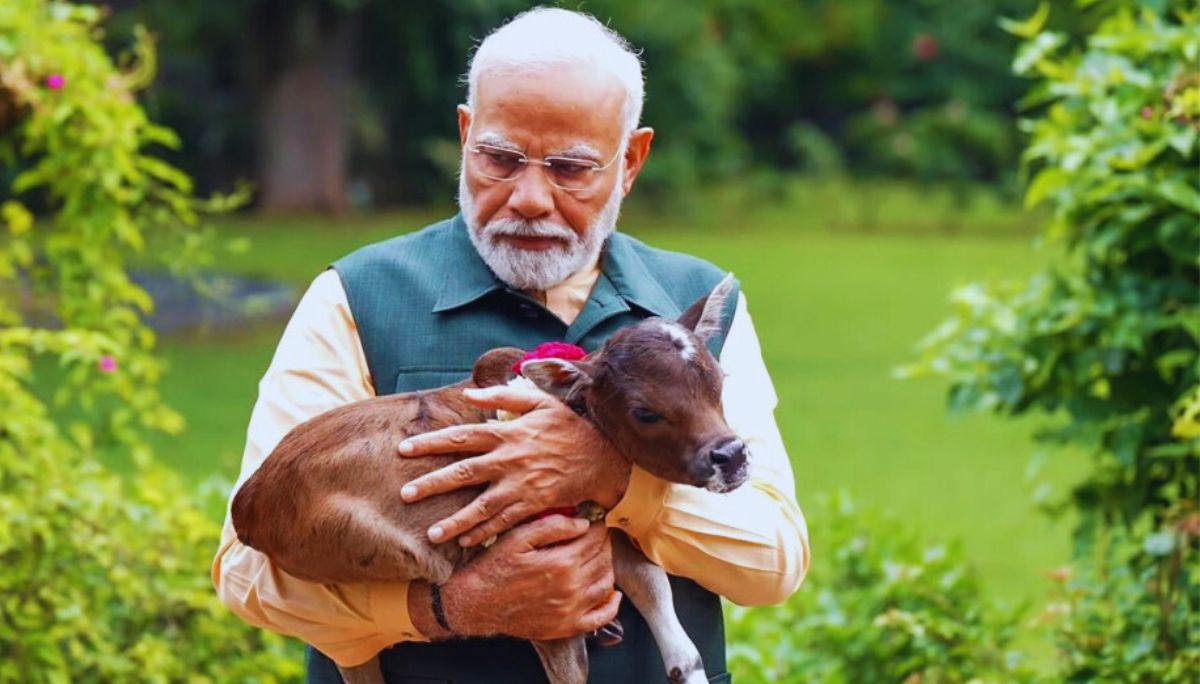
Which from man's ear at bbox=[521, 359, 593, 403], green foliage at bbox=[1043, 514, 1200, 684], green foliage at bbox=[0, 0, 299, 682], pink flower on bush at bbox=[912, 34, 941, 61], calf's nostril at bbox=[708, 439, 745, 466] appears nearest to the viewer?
calf's nostril at bbox=[708, 439, 745, 466]

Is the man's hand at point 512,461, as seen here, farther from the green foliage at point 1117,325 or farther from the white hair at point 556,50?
the green foliage at point 1117,325

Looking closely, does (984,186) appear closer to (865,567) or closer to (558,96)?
(865,567)

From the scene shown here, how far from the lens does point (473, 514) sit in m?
2.95

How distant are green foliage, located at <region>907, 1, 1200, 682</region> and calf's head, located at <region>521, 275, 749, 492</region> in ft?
8.04

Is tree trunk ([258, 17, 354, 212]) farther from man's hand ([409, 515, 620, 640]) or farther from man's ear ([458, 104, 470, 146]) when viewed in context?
man's hand ([409, 515, 620, 640])

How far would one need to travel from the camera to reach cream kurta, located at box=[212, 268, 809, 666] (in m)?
3.09

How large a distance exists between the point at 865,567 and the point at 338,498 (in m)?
3.16

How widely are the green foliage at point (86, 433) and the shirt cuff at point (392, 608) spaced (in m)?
2.15

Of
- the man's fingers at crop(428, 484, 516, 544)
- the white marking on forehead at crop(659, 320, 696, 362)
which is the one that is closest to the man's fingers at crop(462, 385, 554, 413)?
the man's fingers at crop(428, 484, 516, 544)

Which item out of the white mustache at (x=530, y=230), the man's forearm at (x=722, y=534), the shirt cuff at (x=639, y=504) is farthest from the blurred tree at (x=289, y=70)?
the shirt cuff at (x=639, y=504)

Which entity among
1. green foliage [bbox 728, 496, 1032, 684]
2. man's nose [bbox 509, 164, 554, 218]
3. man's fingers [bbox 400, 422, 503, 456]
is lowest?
green foliage [bbox 728, 496, 1032, 684]

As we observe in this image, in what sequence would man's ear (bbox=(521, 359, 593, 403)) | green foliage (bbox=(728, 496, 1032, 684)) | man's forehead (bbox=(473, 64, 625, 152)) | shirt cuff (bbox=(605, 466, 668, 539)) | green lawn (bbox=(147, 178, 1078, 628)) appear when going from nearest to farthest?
man's ear (bbox=(521, 359, 593, 403)) → shirt cuff (bbox=(605, 466, 668, 539)) → man's forehead (bbox=(473, 64, 625, 152)) → green foliage (bbox=(728, 496, 1032, 684)) → green lawn (bbox=(147, 178, 1078, 628))

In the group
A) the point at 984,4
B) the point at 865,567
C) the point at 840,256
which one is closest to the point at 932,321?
the point at 840,256

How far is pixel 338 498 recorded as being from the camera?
2965 millimetres
